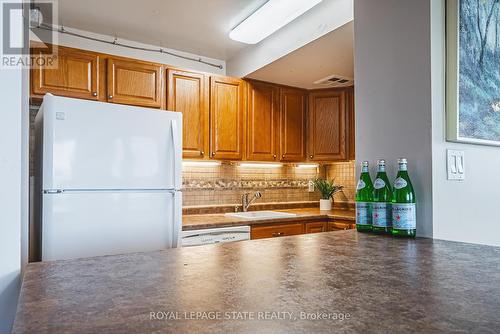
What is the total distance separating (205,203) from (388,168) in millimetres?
2102

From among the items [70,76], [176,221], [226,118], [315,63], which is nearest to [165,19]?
[70,76]

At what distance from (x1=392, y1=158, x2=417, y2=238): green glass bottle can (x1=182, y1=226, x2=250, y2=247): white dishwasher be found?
1.52 m

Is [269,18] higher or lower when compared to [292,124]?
higher

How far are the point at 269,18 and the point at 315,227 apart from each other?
1798 mm

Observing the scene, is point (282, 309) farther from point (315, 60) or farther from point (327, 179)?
point (327, 179)

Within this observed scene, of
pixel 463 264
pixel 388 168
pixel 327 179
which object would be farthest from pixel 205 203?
pixel 463 264

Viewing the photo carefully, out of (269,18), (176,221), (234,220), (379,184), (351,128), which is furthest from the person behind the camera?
(351,128)

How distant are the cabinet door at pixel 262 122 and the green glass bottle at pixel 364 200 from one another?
69.7 inches

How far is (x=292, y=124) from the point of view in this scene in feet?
11.3

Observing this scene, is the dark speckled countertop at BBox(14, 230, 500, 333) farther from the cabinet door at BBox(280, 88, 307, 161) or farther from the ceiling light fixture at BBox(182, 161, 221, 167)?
the cabinet door at BBox(280, 88, 307, 161)

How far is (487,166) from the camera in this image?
4.77 feet

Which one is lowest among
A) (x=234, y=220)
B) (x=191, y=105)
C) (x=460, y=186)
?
(x=234, y=220)

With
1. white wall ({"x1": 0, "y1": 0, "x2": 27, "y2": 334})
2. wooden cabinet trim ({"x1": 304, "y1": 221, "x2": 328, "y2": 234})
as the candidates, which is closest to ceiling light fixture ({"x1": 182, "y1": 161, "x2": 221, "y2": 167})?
wooden cabinet trim ({"x1": 304, "y1": 221, "x2": 328, "y2": 234})

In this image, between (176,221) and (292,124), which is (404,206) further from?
(292,124)
